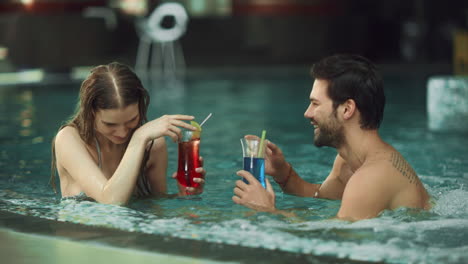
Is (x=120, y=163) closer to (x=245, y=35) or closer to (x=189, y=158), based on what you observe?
(x=189, y=158)

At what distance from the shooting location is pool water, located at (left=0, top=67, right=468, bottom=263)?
3.37 m

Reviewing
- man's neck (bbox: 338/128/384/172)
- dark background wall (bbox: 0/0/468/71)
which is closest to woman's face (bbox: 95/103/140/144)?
man's neck (bbox: 338/128/384/172)

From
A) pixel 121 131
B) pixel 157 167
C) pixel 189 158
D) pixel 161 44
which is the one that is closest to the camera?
pixel 189 158

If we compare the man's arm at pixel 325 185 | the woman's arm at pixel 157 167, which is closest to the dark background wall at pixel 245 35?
the woman's arm at pixel 157 167

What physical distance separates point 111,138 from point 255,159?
0.92m

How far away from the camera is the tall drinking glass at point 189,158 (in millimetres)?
3820

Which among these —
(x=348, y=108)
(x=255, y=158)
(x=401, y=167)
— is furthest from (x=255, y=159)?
(x=401, y=167)

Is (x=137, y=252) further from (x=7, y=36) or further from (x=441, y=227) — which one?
(x=7, y=36)

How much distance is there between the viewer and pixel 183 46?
20.1 meters

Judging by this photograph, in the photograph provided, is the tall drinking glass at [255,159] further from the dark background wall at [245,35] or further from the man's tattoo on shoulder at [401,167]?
the dark background wall at [245,35]

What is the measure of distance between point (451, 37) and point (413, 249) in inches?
791

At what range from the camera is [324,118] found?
142 inches

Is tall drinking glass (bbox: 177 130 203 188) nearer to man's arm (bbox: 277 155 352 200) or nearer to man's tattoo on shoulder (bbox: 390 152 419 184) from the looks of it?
man's arm (bbox: 277 155 352 200)

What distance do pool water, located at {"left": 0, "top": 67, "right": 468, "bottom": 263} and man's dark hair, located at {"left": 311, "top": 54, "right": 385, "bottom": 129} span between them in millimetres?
495
